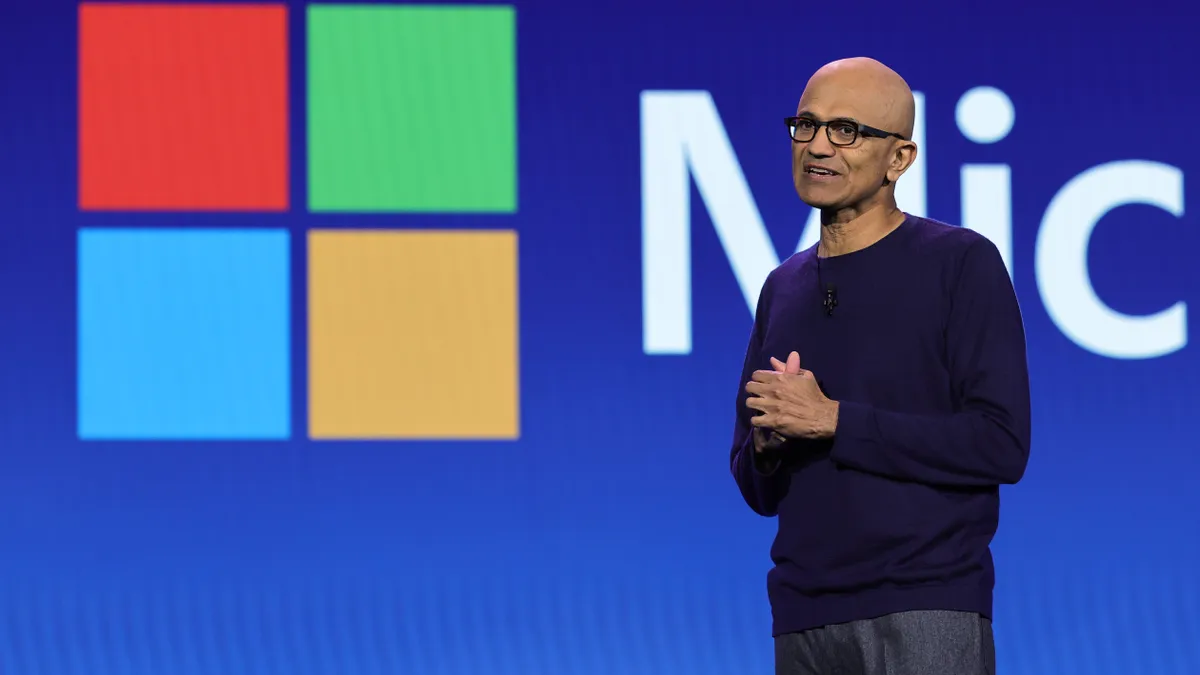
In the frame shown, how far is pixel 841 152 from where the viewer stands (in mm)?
1696

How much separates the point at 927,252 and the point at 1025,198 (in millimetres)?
1725

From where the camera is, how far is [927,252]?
167 cm

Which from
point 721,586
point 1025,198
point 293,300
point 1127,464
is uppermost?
point 1025,198

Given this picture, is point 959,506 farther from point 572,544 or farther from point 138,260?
point 138,260

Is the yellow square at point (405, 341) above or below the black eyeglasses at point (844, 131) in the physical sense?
below

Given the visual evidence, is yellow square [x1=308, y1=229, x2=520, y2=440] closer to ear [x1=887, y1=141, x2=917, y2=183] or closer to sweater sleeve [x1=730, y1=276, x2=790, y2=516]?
sweater sleeve [x1=730, y1=276, x2=790, y2=516]

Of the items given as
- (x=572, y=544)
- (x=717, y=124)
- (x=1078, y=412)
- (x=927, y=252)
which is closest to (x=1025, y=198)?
(x=1078, y=412)

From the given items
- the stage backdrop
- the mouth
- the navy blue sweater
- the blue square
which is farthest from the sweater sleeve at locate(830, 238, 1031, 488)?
the blue square

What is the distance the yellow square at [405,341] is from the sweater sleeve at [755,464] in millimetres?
1458

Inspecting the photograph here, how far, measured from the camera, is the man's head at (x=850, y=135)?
170cm

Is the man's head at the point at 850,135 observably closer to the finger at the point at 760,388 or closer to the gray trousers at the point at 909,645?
the finger at the point at 760,388

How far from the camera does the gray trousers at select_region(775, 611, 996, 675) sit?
62.5 inches

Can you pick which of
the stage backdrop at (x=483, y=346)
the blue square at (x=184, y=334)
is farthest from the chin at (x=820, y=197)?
the blue square at (x=184, y=334)

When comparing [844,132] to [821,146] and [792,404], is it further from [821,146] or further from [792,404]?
[792,404]
